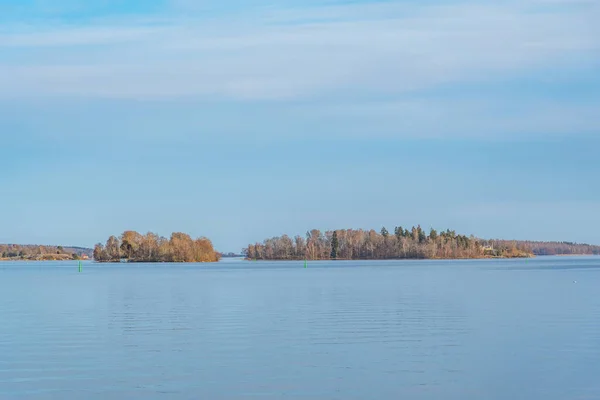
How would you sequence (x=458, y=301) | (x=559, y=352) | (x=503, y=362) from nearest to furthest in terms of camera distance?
(x=503, y=362) → (x=559, y=352) → (x=458, y=301)

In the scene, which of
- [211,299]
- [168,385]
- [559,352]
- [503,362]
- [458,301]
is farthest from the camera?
[211,299]

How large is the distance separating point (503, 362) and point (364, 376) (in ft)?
18.6

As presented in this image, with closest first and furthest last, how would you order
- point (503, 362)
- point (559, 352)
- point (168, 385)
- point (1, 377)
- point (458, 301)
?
point (168, 385) < point (1, 377) < point (503, 362) < point (559, 352) < point (458, 301)

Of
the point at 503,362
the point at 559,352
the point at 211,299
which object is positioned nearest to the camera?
the point at 503,362

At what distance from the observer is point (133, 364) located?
1200 inches

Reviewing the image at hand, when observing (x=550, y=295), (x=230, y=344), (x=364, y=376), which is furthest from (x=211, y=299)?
(x=364, y=376)

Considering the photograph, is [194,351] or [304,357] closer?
[304,357]

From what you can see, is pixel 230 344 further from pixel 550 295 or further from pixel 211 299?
pixel 550 295

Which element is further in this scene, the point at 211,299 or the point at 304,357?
the point at 211,299

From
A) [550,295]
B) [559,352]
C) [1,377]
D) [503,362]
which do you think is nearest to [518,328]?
[559,352]

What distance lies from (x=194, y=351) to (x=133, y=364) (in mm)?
3557

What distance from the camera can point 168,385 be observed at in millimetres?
26188

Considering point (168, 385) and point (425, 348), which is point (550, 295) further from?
point (168, 385)

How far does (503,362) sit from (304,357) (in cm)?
680
